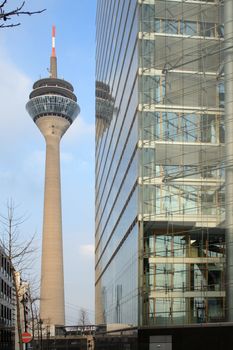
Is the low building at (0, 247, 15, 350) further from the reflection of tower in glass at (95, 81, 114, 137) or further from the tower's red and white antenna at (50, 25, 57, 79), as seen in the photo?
the tower's red and white antenna at (50, 25, 57, 79)

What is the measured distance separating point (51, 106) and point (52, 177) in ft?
71.5

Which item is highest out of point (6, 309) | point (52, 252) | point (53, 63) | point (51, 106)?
point (53, 63)

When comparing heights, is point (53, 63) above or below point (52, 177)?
above

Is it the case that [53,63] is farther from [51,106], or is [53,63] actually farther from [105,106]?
[105,106]

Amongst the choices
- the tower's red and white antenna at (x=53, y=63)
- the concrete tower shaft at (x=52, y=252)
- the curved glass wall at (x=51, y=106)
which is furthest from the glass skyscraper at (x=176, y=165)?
the tower's red and white antenna at (x=53, y=63)

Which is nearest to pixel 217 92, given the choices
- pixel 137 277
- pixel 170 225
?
pixel 170 225

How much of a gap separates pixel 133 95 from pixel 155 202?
7842 mm

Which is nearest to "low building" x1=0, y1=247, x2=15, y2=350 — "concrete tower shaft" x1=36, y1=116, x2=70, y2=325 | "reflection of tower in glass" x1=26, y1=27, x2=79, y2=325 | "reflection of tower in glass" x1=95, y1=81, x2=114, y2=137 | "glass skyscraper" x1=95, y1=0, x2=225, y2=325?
"reflection of tower in glass" x1=95, y1=81, x2=114, y2=137

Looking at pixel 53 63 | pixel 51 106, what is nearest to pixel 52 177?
pixel 51 106

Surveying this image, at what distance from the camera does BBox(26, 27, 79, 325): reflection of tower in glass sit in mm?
129875

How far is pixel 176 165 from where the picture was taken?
114 ft

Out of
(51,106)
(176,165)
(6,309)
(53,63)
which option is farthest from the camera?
(53,63)

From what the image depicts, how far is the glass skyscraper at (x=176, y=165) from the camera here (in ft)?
107

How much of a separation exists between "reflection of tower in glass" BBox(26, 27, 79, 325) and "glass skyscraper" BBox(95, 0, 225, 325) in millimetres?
85777
